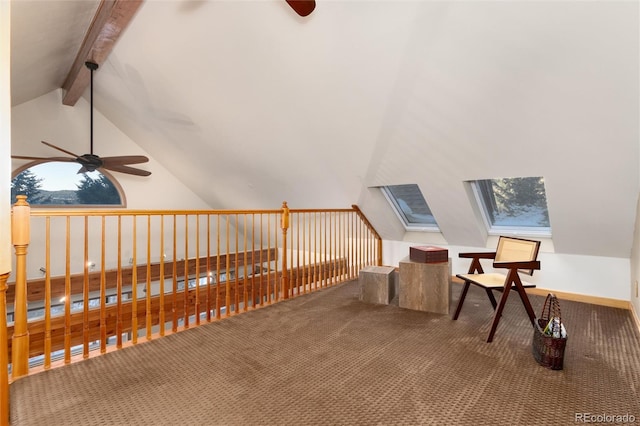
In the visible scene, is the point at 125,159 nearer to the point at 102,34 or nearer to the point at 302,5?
the point at 102,34

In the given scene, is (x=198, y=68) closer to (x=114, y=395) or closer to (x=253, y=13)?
(x=253, y=13)

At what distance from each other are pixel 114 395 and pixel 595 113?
358 cm

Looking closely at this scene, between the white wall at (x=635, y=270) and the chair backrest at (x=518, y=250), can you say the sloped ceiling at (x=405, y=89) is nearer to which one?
the white wall at (x=635, y=270)

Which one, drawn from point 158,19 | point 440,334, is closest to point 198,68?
point 158,19

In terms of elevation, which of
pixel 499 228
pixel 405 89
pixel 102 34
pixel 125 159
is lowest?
pixel 499 228

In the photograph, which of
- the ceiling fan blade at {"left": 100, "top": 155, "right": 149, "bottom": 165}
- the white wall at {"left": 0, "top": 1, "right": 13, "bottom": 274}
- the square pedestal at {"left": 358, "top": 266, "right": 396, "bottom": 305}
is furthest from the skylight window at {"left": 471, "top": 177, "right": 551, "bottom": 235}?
the ceiling fan blade at {"left": 100, "top": 155, "right": 149, "bottom": 165}

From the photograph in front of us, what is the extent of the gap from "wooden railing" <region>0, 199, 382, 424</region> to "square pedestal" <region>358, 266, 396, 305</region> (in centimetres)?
73

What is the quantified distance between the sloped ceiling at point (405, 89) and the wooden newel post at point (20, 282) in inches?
77.1

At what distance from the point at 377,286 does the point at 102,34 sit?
4.03 metres

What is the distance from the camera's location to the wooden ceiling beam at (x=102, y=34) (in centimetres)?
292

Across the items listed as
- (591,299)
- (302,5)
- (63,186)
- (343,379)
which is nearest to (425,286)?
(343,379)

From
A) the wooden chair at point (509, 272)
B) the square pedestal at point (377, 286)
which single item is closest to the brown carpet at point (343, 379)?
the wooden chair at point (509, 272)

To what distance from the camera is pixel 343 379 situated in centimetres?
183

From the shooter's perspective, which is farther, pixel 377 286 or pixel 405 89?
pixel 377 286
